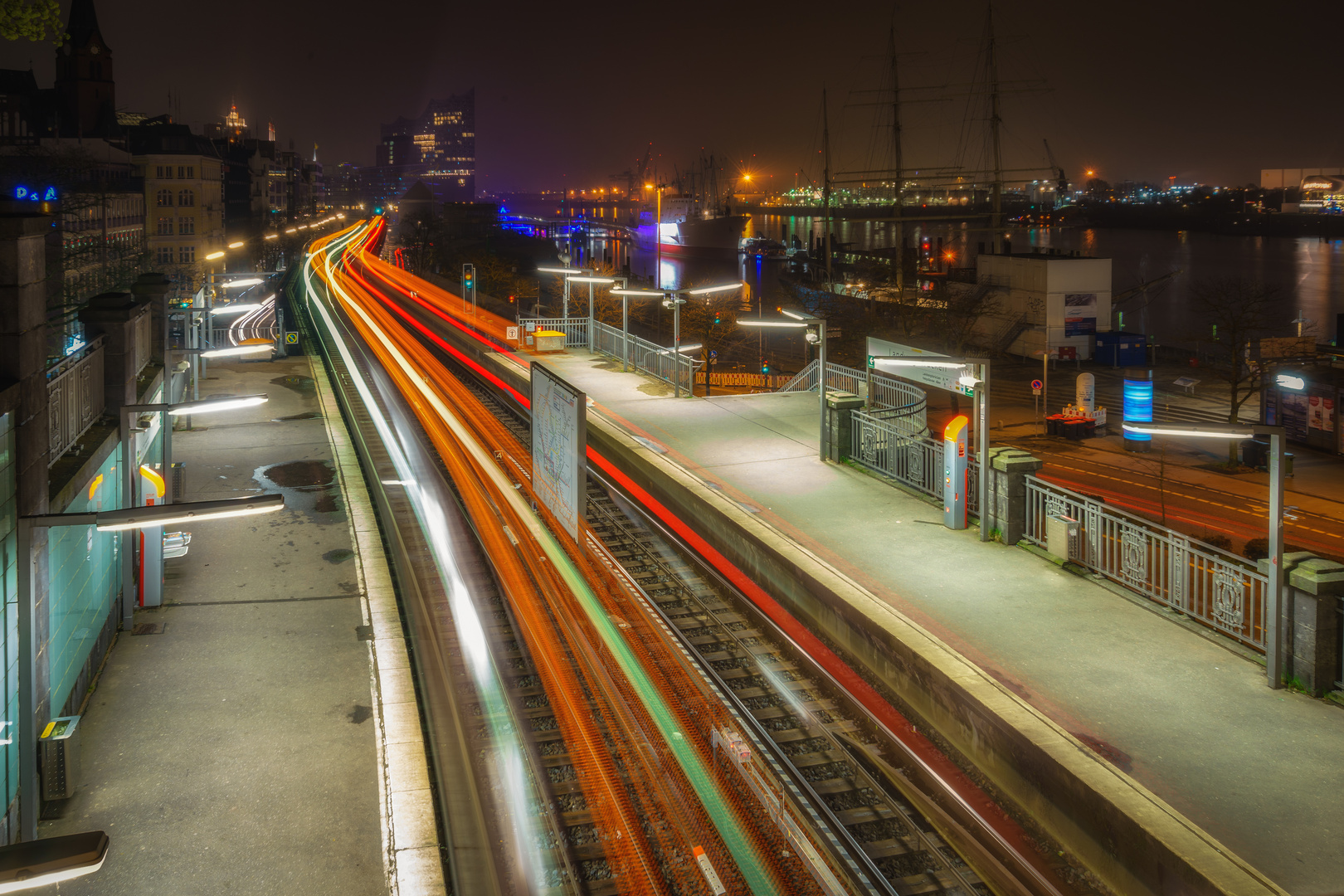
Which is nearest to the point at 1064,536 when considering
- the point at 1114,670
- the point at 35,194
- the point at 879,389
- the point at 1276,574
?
the point at 1114,670

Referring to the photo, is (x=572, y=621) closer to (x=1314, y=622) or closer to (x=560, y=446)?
A: (x=560, y=446)

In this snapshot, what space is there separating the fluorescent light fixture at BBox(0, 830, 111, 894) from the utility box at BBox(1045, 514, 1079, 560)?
39.8 feet

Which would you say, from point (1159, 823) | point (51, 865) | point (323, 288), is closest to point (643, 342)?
point (1159, 823)

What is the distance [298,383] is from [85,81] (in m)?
97.0

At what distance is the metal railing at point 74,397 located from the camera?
397 inches

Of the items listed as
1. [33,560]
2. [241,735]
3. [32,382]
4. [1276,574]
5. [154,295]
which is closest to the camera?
[33,560]

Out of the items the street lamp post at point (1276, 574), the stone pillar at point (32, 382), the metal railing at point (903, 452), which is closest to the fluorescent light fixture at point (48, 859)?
the stone pillar at point (32, 382)

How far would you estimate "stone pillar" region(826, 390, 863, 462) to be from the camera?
65.3 feet

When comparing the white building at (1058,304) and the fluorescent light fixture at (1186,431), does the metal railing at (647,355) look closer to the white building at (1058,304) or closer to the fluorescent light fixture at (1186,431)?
the fluorescent light fixture at (1186,431)

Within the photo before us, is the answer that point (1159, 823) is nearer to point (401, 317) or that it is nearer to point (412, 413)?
point (412, 413)

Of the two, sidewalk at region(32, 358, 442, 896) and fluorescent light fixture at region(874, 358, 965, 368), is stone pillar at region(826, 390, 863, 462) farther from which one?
sidewalk at region(32, 358, 442, 896)

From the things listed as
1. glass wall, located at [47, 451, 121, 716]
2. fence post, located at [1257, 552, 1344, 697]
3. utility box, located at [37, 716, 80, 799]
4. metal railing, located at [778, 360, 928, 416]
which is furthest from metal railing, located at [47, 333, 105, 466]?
metal railing, located at [778, 360, 928, 416]

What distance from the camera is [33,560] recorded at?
304 inches

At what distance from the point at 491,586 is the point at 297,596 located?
273cm
